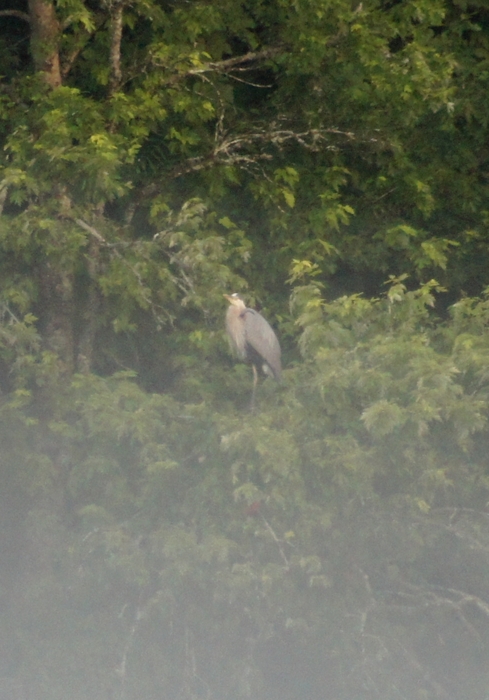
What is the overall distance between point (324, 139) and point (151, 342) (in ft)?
6.80

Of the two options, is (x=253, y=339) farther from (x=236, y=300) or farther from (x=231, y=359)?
(x=231, y=359)

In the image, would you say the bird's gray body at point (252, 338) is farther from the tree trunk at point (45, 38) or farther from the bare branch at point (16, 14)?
the bare branch at point (16, 14)

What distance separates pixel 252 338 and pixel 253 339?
0.04 ft

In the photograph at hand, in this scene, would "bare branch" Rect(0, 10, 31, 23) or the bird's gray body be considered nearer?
the bird's gray body

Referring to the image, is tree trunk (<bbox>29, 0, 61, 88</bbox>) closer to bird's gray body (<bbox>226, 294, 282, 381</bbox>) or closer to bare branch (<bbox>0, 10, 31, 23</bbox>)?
bare branch (<bbox>0, 10, 31, 23</bbox>)

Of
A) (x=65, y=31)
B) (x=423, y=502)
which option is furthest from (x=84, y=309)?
(x=423, y=502)

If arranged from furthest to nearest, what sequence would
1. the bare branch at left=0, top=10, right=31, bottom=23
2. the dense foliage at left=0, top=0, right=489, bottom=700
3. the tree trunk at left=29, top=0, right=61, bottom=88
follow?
1. the bare branch at left=0, top=10, right=31, bottom=23
2. the tree trunk at left=29, top=0, right=61, bottom=88
3. the dense foliage at left=0, top=0, right=489, bottom=700

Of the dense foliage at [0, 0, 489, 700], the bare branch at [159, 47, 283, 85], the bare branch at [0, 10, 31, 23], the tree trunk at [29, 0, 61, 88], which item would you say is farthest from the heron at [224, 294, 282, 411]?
the bare branch at [0, 10, 31, 23]

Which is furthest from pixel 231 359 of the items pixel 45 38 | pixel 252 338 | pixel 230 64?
pixel 45 38

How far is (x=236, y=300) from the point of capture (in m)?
7.47

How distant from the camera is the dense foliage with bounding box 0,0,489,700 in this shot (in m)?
6.16

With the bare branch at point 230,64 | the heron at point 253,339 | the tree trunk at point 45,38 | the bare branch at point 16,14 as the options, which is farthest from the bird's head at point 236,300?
the bare branch at point 16,14

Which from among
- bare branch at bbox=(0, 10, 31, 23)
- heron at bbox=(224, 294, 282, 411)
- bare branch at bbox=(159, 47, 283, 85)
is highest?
bare branch at bbox=(0, 10, 31, 23)

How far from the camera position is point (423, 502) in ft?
19.8
